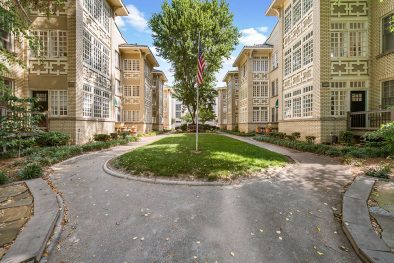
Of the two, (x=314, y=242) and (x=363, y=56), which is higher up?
(x=363, y=56)

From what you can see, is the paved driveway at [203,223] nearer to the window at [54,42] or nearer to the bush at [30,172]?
the bush at [30,172]

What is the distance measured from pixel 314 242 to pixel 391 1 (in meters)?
16.7

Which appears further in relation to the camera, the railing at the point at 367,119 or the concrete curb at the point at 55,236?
the railing at the point at 367,119

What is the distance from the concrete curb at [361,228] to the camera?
10.4ft

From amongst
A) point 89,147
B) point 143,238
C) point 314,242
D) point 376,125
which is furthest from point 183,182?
point 376,125

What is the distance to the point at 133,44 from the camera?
2727cm

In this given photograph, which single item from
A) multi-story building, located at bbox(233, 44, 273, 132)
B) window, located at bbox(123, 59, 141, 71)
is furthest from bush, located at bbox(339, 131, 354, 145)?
window, located at bbox(123, 59, 141, 71)

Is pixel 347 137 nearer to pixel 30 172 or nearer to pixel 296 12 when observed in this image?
pixel 296 12

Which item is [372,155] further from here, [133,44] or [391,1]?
[133,44]

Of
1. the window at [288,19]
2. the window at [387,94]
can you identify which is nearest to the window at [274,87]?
the window at [288,19]

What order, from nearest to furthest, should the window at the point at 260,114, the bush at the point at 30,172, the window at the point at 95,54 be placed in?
1. the bush at the point at 30,172
2. the window at the point at 95,54
3. the window at the point at 260,114

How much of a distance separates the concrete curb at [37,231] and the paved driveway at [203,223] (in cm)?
25

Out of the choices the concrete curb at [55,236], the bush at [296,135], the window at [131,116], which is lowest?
the concrete curb at [55,236]

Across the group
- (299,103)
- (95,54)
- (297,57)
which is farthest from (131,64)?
(299,103)
